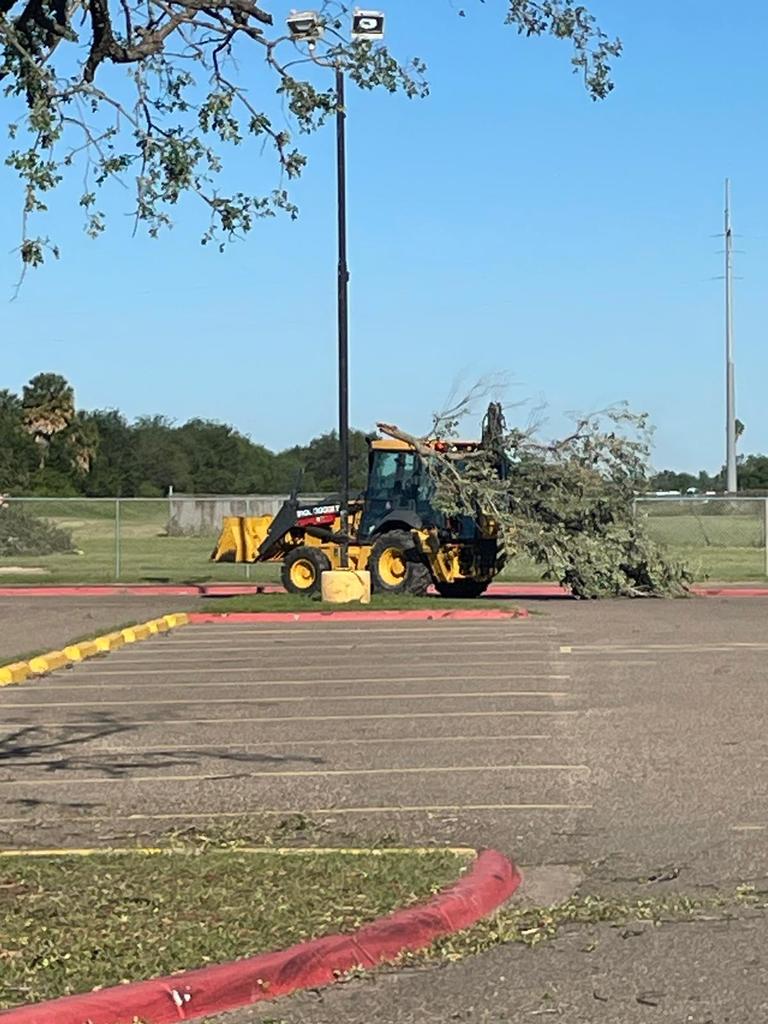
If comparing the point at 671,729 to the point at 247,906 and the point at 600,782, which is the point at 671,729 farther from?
the point at 247,906

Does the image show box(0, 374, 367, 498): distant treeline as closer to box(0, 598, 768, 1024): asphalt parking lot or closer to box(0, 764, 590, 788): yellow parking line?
box(0, 598, 768, 1024): asphalt parking lot

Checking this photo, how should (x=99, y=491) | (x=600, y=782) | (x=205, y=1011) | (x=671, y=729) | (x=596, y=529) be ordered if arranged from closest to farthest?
1. (x=205, y=1011)
2. (x=600, y=782)
3. (x=671, y=729)
4. (x=596, y=529)
5. (x=99, y=491)

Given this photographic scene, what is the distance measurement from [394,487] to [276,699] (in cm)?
1530

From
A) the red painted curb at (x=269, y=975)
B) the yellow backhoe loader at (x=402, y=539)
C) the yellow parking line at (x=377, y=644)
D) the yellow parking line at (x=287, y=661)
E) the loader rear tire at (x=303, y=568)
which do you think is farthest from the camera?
the loader rear tire at (x=303, y=568)

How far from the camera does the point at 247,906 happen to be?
23.3 feet

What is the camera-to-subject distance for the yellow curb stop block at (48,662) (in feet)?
56.8

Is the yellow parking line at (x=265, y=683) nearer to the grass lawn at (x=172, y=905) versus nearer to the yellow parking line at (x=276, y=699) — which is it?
the yellow parking line at (x=276, y=699)

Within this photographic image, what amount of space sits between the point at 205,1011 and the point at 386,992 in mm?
703

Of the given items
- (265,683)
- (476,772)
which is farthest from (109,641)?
(476,772)

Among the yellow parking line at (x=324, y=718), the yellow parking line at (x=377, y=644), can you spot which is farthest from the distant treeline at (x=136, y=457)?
the yellow parking line at (x=324, y=718)

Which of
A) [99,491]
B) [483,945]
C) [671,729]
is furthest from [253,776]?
[99,491]

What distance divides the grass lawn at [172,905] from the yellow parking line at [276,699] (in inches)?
263

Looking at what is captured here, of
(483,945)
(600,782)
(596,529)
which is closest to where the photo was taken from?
(483,945)

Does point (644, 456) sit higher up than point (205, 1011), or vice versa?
point (644, 456)
